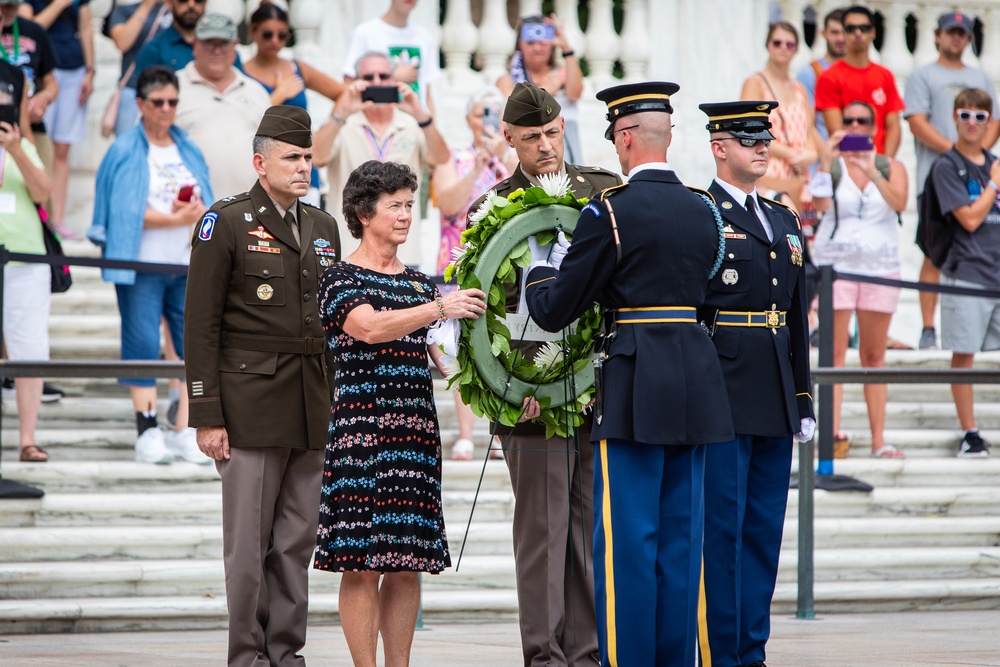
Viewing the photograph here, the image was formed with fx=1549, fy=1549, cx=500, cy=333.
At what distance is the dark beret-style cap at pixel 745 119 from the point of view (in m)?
5.63

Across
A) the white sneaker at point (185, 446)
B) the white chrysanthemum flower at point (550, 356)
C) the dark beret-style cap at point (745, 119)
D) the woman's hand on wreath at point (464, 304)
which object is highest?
the dark beret-style cap at point (745, 119)

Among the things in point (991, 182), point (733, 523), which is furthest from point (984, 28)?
point (733, 523)

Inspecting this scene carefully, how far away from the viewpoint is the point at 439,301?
5301mm

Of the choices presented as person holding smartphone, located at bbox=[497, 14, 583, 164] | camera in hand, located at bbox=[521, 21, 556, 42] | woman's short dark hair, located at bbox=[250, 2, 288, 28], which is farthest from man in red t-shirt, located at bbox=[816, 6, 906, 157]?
woman's short dark hair, located at bbox=[250, 2, 288, 28]

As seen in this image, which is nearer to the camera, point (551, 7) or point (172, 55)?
point (172, 55)

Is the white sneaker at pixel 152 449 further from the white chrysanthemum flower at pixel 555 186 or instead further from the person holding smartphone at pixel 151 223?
the white chrysanthemum flower at pixel 555 186

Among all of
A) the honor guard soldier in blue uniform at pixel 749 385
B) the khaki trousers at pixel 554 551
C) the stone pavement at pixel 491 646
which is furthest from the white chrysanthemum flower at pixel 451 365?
the stone pavement at pixel 491 646

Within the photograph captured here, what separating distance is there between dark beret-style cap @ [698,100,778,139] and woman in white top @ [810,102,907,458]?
4.06 m

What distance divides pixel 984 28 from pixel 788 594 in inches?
287

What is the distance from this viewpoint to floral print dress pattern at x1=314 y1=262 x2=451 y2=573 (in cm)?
533

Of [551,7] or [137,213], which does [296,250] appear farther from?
[551,7]

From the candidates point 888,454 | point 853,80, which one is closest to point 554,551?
point 888,454

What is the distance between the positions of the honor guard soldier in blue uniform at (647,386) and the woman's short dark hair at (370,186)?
72 centimetres

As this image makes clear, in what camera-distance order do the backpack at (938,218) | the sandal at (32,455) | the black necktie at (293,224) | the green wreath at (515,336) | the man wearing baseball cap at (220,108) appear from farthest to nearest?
the backpack at (938,218) → the man wearing baseball cap at (220,108) → the sandal at (32,455) → the black necktie at (293,224) → the green wreath at (515,336)
